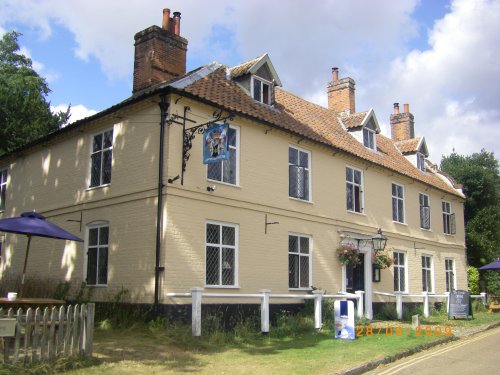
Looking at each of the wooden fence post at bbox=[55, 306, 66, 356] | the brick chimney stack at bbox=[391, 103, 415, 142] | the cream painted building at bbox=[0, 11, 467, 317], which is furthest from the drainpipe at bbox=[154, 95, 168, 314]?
the brick chimney stack at bbox=[391, 103, 415, 142]

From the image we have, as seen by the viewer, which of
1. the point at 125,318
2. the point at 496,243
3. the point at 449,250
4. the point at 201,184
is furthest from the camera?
the point at 496,243

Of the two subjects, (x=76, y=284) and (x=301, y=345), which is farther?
(x=76, y=284)

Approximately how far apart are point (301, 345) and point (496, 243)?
23.1m

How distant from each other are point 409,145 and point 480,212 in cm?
740

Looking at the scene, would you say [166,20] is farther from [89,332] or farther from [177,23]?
[89,332]

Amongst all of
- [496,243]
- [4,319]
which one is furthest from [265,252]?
[496,243]

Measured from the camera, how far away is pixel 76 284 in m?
15.5

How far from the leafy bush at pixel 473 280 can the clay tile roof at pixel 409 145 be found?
7673 millimetres

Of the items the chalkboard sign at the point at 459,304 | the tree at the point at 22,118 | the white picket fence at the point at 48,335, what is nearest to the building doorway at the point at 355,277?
the chalkboard sign at the point at 459,304

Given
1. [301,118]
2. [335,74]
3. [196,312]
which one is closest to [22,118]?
[301,118]

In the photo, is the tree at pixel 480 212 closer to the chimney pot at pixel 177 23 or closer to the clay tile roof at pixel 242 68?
the clay tile roof at pixel 242 68

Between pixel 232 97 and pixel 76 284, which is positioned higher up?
pixel 232 97

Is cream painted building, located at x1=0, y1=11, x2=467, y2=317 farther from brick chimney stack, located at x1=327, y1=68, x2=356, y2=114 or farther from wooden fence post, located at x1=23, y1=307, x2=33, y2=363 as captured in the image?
wooden fence post, located at x1=23, y1=307, x2=33, y2=363

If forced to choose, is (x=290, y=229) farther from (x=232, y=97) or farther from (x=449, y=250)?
(x=449, y=250)
